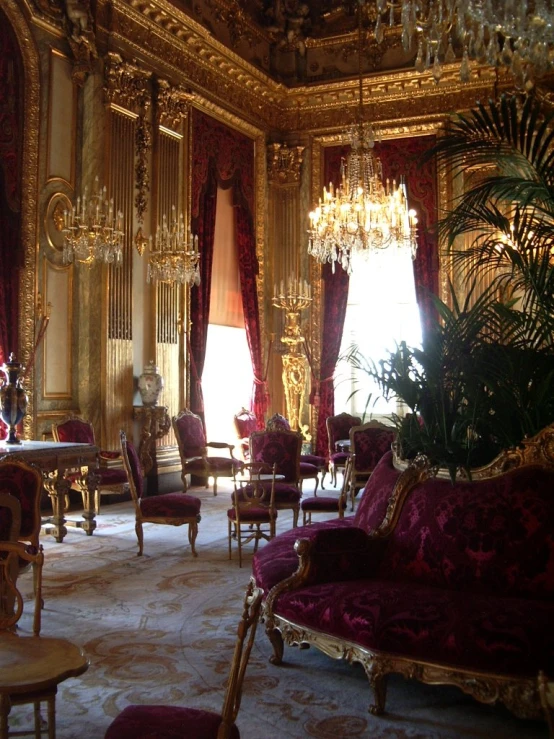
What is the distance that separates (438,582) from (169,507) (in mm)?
2544

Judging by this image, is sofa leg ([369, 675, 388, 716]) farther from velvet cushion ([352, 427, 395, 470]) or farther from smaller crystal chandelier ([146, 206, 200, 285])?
smaller crystal chandelier ([146, 206, 200, 285])

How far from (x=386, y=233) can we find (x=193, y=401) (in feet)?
10.2

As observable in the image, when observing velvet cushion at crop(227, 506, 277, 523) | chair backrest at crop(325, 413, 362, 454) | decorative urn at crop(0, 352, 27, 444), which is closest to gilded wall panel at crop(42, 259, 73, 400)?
decorative urn at crop(0, 352, 27, 444)

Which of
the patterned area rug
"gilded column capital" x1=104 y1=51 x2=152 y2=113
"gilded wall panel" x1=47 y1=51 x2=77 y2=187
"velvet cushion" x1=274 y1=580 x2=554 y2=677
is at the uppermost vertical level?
"gilded column capital" x1=104 y1=51 x2=152 y2=113

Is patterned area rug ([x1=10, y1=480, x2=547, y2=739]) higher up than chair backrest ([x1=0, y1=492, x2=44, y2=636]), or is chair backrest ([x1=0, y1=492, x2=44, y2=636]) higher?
chair backrest ([x1=0, y1=492, x2=44, y2=636])

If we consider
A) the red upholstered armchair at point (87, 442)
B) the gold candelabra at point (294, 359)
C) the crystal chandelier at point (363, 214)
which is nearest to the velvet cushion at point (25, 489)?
the red upholstered armchair at point (87, 442)

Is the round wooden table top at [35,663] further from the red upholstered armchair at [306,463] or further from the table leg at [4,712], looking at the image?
the red upholstered armchair at [306,463]

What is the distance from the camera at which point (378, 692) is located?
287 cm

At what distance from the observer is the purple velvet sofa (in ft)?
8.87

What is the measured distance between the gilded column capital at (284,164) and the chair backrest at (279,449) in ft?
17.8

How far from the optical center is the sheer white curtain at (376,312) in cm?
1063

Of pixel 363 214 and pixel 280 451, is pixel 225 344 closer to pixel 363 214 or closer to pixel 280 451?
pixel 363 214

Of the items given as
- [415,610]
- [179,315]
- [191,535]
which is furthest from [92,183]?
[415,610]

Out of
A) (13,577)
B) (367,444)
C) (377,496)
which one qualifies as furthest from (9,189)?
(13,577)
